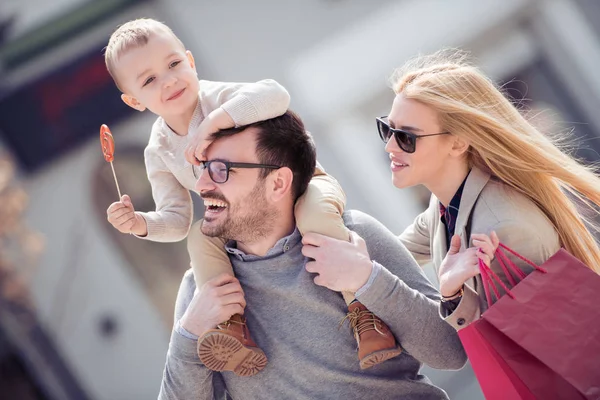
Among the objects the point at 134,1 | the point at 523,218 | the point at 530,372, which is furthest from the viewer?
the point at 134,1

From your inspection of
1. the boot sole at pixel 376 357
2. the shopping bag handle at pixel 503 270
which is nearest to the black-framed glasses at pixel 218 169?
the boot sole at pixel 376 357

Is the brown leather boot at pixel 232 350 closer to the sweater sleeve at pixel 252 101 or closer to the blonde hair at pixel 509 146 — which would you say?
the sweater sleeve at pixel 252 101

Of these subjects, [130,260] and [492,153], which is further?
[130,260]

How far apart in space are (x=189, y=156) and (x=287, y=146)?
0.27 metres

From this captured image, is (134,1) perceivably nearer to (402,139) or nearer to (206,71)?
(206,71)

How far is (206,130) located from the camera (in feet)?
6.18

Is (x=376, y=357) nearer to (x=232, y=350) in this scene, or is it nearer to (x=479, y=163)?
(x=232, y=350)

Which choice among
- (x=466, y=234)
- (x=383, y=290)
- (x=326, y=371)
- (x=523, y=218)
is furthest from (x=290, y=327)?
(x=523, y=218)

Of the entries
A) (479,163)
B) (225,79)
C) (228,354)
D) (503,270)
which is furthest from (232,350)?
(225,79)

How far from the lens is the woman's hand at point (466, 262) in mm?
1596

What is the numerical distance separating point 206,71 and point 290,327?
3.30 metres

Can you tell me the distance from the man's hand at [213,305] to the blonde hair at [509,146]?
2.20 ft

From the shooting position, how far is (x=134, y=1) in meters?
4.94

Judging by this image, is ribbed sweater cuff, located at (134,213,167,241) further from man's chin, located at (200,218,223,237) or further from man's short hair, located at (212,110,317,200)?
man's short hair, located at (212,110,317,200)
